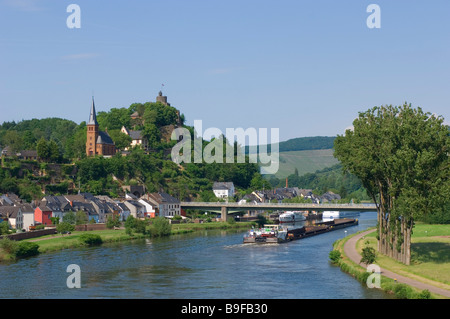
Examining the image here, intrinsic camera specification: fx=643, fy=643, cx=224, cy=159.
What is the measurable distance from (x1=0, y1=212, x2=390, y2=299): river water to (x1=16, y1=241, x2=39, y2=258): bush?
125 centimetres

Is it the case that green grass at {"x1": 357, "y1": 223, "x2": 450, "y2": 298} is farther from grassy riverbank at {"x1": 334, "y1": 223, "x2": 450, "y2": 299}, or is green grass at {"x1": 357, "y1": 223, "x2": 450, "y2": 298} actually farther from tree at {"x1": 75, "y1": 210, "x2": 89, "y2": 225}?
tree at {"x1": 75, "y1": 210, "x2": 89, "y2": 225}

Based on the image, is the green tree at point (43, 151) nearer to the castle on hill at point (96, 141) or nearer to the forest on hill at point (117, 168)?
the forest on hill at point (117, 168)

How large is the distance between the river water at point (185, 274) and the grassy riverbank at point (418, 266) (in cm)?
131

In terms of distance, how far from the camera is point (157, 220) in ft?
362

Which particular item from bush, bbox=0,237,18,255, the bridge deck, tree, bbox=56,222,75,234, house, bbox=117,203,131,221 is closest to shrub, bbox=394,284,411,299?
bush, bbox=0,237,18,255

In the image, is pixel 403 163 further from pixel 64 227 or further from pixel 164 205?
pixel 164 205

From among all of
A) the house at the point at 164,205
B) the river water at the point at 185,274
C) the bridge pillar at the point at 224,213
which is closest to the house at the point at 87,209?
the house at the point at 164,205

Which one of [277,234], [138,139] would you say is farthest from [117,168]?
[277,234]

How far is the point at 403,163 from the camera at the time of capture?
2404 inches

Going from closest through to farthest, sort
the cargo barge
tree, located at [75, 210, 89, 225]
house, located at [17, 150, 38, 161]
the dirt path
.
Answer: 1. the dirt path
2. the cargo barge
3. tree, located at [75, 210, 89, 225]
4. house, located at [17, 150, 38, 161]

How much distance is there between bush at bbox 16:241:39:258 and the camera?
76750 millimetres

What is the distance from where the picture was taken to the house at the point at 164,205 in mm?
135875
